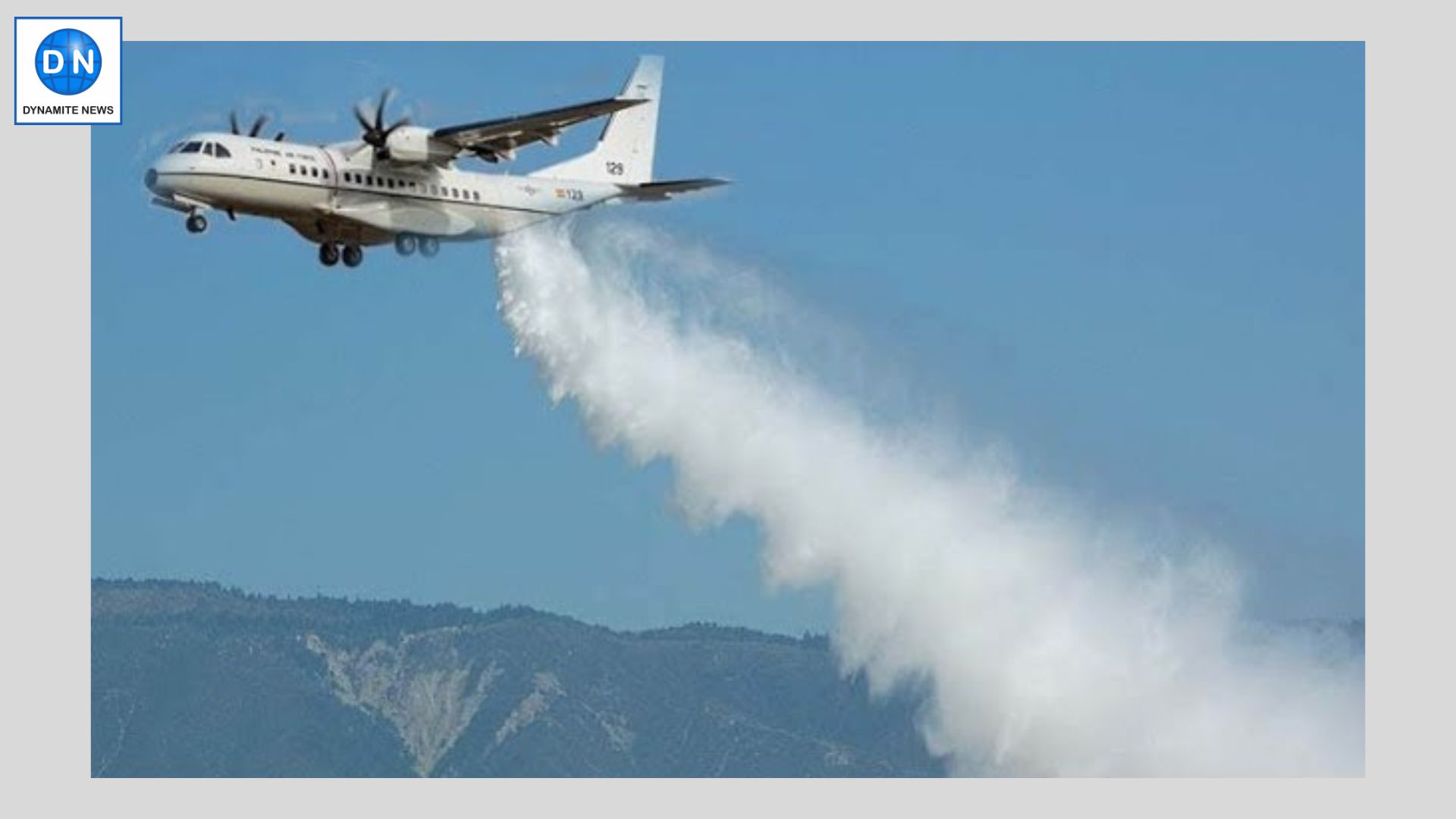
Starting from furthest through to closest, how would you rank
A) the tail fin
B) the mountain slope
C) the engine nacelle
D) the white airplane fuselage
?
the mountain slope
the tail fin
the engine nacelle
the white airplane fuselage

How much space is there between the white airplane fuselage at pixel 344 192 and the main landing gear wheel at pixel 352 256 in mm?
125

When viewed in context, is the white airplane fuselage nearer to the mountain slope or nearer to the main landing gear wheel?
the main landing gear wheel

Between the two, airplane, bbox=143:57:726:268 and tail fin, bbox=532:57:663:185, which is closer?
airplane, bbox=143:57:726:268

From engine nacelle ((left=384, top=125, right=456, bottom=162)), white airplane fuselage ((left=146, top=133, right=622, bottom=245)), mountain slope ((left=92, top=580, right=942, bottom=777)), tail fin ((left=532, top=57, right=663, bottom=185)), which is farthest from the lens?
mountain slope ((left=92, top=580, right=942, bottom=777))

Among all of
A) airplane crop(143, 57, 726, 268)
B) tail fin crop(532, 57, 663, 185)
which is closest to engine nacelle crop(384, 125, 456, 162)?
airplane crop(143, 57, 726, 268)

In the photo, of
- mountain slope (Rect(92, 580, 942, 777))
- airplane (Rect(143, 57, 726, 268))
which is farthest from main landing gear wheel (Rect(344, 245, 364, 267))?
mountain slope (Rect(92, 580, 942, 777))

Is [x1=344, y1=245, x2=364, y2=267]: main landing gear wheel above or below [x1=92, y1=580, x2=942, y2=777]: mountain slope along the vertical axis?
above

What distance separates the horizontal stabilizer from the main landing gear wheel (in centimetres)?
466

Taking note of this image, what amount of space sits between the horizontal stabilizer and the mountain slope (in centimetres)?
10147

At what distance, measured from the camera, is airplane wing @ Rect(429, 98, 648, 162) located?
41.4m

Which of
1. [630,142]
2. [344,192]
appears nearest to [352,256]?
[344,192]

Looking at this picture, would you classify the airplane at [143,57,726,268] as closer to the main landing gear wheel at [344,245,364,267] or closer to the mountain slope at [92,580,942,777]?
the main landing gear wheel at [344,245,364,267]

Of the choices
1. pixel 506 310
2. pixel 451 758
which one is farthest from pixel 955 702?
pixel 451 758

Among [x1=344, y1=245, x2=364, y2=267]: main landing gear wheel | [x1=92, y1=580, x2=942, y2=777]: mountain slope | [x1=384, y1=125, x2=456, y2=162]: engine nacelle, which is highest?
[x1=384, y1=125, x2=456, y2=162]: engine nacelle
